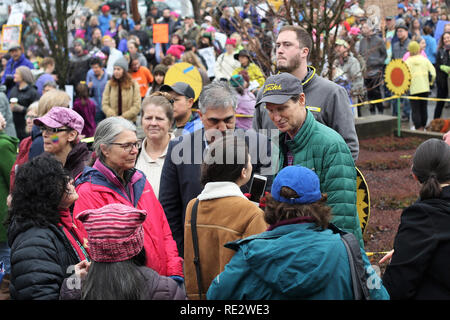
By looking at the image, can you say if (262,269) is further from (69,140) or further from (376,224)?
(376,224)

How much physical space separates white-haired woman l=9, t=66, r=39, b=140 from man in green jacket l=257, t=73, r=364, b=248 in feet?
27.2

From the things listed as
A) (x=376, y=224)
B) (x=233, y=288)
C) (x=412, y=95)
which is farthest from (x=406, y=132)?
(x=233, y=288)

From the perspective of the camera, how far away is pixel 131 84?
37.4 feet

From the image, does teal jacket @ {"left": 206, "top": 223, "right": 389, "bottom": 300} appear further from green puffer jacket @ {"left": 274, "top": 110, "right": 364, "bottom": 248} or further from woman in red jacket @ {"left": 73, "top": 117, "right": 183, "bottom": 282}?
woman in red jacket @ {"left": 73, "top": 117, "right": 183, "bottom": 282}

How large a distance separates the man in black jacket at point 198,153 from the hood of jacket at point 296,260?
1.50 metres

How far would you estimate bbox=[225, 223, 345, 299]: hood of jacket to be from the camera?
2.83 meters

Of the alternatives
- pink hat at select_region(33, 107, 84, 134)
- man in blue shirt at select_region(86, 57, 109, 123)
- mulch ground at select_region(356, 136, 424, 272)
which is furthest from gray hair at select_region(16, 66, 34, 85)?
pink hat at select_region(33, 107, 84, 134)

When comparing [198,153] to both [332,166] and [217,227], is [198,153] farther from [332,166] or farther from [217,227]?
[217,227]

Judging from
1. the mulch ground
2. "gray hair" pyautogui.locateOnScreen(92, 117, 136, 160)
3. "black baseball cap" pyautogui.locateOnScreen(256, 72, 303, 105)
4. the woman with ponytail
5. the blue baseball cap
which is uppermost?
"black baseball cap" pyautogui.locateOnScreen(256, 72, 303, 105)

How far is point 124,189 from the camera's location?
4262 millimetres

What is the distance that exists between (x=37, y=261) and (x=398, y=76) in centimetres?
1206

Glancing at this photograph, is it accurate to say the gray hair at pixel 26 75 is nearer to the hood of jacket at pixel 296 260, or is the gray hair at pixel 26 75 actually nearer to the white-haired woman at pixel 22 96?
the white-haired woman at pixel 22 96

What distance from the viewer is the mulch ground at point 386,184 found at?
25.6 ft

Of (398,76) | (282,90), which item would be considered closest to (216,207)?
(282,90)
